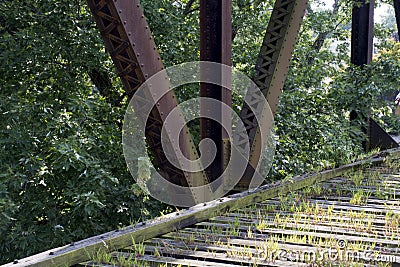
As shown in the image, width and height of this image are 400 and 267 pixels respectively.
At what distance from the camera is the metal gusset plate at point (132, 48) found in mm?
3928

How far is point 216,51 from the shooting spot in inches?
197

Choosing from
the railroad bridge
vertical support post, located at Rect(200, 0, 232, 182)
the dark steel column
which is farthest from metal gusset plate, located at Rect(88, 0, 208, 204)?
the dark steel column

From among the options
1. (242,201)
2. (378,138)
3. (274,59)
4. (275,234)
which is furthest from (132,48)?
(378,138)

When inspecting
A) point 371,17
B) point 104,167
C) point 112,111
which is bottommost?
point 104,167

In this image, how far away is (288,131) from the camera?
7.85 meters

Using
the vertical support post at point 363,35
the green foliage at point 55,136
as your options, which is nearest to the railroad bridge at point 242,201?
the green foliage at point 55,136

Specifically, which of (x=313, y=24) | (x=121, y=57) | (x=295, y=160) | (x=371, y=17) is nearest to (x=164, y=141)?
(x=121, y=57)

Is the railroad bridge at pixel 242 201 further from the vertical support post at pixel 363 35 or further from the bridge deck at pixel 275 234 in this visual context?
the vertical support post at pixel 363 35

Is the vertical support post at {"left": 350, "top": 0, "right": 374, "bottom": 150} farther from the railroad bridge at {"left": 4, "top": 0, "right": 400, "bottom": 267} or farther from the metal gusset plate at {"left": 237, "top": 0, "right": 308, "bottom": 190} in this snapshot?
the metal gusset plate at {"left": 237, "top": 0, "right": 308, "bottom": 190}

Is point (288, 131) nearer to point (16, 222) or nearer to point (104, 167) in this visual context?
point (104, 167)

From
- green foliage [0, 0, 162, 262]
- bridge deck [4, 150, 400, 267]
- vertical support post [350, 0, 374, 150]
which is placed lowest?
bridge deck [4, 150, 400, 267]

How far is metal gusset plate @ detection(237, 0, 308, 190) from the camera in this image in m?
5.82

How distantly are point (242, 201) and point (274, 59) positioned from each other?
202cm

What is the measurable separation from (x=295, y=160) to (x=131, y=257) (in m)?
5.15
